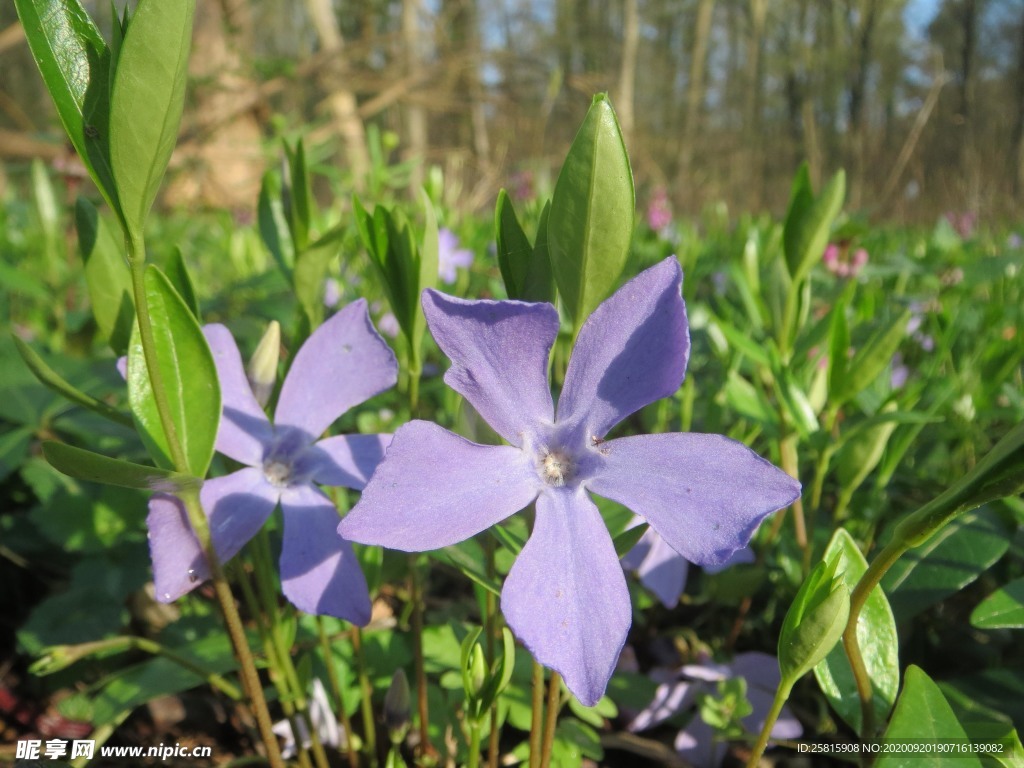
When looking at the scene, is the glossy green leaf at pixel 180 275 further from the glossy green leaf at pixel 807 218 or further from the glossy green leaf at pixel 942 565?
the glossy green leaf at pixel 942 565

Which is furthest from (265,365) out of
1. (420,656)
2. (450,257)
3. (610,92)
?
(610,92)

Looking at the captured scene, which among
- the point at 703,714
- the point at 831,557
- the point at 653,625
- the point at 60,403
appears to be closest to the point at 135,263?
the point at 831,557

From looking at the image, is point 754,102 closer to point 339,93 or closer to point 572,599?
point 339,93

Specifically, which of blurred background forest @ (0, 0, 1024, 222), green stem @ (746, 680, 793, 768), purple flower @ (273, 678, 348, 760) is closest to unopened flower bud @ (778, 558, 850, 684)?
green stem @ (746, 680, 793, 768)

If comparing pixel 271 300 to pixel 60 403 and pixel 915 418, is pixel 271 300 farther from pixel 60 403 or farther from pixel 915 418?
pixel 915 418

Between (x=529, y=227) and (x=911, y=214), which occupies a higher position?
(x=529, y=227)

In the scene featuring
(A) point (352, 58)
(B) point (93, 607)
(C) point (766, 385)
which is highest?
(A) point (352, 58)

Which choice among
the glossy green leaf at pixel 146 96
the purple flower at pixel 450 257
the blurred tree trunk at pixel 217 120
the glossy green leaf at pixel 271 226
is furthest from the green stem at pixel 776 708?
the blurred tree trunk at pixel 217 120
